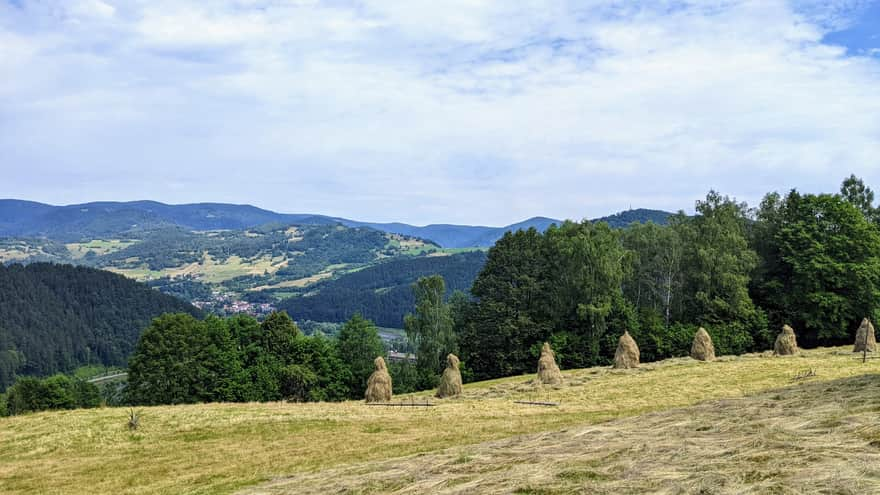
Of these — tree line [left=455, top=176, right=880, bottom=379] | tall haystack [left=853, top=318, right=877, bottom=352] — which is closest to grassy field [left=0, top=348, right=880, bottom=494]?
tall haystack [left=853, top=318, right=877, bottom=352]

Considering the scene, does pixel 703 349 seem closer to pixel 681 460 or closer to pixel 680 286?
pixel 680 286

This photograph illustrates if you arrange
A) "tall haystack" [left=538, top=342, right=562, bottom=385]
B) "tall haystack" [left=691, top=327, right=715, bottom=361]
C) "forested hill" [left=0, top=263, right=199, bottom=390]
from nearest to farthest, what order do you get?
"tall haystack" [left=538, top=342, right=562, bottom=385]
"tall haystack" [left=691, top=327, right=715, bottom=361]
"forested hill" [left=0, top=263, right=199, bottom=390]

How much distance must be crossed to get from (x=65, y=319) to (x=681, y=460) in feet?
679

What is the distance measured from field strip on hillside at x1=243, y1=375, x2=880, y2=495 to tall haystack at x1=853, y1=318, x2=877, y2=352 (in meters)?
24.2

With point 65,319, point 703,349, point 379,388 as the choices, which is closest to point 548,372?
point 379,388

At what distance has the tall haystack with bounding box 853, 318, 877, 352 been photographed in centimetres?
3556

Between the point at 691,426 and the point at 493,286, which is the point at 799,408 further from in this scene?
the point at 493,286

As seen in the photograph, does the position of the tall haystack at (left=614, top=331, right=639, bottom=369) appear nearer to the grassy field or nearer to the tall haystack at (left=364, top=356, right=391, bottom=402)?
the grassy field

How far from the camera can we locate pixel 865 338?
1399 inches

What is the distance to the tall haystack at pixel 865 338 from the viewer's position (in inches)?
1400

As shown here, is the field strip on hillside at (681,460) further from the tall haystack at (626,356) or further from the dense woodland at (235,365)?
the dense woodland at (235,365)

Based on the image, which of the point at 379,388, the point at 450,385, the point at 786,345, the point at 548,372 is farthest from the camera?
the point at 786,345

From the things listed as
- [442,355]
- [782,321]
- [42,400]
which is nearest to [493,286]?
[442,355]

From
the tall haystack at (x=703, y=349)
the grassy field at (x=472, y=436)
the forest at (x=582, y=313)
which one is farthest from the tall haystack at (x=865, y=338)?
the forest at (x=582, y=313)
